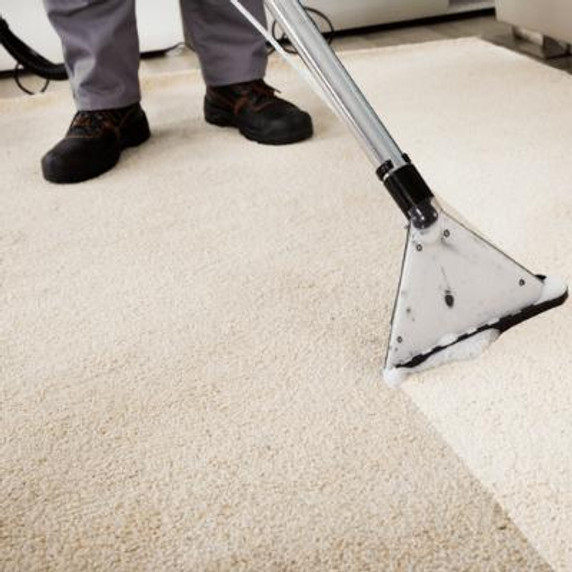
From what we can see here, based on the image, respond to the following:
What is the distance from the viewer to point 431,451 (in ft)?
1.69

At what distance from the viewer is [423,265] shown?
59cm

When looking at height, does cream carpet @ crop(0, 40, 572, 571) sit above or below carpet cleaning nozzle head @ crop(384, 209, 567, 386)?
below

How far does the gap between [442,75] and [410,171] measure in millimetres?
953

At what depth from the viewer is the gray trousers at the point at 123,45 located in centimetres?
114

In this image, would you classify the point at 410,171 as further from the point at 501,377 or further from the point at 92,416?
the point at 92,416

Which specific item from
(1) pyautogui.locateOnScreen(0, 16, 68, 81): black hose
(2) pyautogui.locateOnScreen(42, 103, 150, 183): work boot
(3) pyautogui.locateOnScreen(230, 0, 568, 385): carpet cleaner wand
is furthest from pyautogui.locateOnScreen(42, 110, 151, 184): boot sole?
(3) pyautogui.locateOnScreen(230, 0, 568, 385): carpet cleaner wand

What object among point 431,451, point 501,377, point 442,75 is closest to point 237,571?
point 431,451

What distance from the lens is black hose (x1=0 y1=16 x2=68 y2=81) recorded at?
145 cm

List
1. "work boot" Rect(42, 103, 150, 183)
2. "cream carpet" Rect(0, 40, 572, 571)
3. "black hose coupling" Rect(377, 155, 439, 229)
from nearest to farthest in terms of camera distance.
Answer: "cream carpet" Rect(0, 40, 572, 571), "black hose coupling" Rect(377, 155, 439, 229), "work boot" Rect(42, 103, 150, 183)

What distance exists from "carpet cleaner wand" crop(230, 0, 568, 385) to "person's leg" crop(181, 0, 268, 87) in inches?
25.4

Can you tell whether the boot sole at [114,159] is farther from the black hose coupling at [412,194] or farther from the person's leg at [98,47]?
the black hose coupling at [412,194]

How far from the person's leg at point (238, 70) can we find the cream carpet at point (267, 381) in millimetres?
77

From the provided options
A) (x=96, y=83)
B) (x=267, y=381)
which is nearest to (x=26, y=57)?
(x=96, y=83)

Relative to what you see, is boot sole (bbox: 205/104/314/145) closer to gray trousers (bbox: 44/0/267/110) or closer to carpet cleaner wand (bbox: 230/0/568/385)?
gray trousers (bbox: 44/0/267/110)
